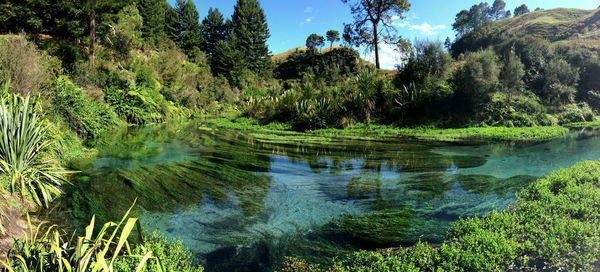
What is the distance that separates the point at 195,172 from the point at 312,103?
13657mm

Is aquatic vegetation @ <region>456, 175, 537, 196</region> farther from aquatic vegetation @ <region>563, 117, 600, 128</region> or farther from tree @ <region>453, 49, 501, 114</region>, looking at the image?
aquatic vegetation @ <region>563, 117, 600, 128</region>

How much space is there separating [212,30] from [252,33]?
23.1 feet

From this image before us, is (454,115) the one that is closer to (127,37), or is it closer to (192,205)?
(192,205)

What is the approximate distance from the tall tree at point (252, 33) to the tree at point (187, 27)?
6.83 m

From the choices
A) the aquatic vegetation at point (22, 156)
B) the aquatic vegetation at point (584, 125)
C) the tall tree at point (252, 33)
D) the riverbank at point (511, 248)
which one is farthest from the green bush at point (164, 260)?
the tall tree at point (252, 33)

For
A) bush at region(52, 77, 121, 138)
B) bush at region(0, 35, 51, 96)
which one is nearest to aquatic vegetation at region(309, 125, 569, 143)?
bush at region(52, 77, 121, 138)

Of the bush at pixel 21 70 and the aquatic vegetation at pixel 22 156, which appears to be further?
the bush at pixel 21 70

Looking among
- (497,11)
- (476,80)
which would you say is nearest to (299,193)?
(476,80)

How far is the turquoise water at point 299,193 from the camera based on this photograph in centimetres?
460

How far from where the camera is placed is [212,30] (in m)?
55.3

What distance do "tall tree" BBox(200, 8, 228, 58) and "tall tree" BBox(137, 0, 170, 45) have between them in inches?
587

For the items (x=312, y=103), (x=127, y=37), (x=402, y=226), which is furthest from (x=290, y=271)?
(x=127, y=37)

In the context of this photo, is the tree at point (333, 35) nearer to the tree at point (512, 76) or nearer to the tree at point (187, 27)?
the tree at point (187, 27)

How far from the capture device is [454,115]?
739 inches
